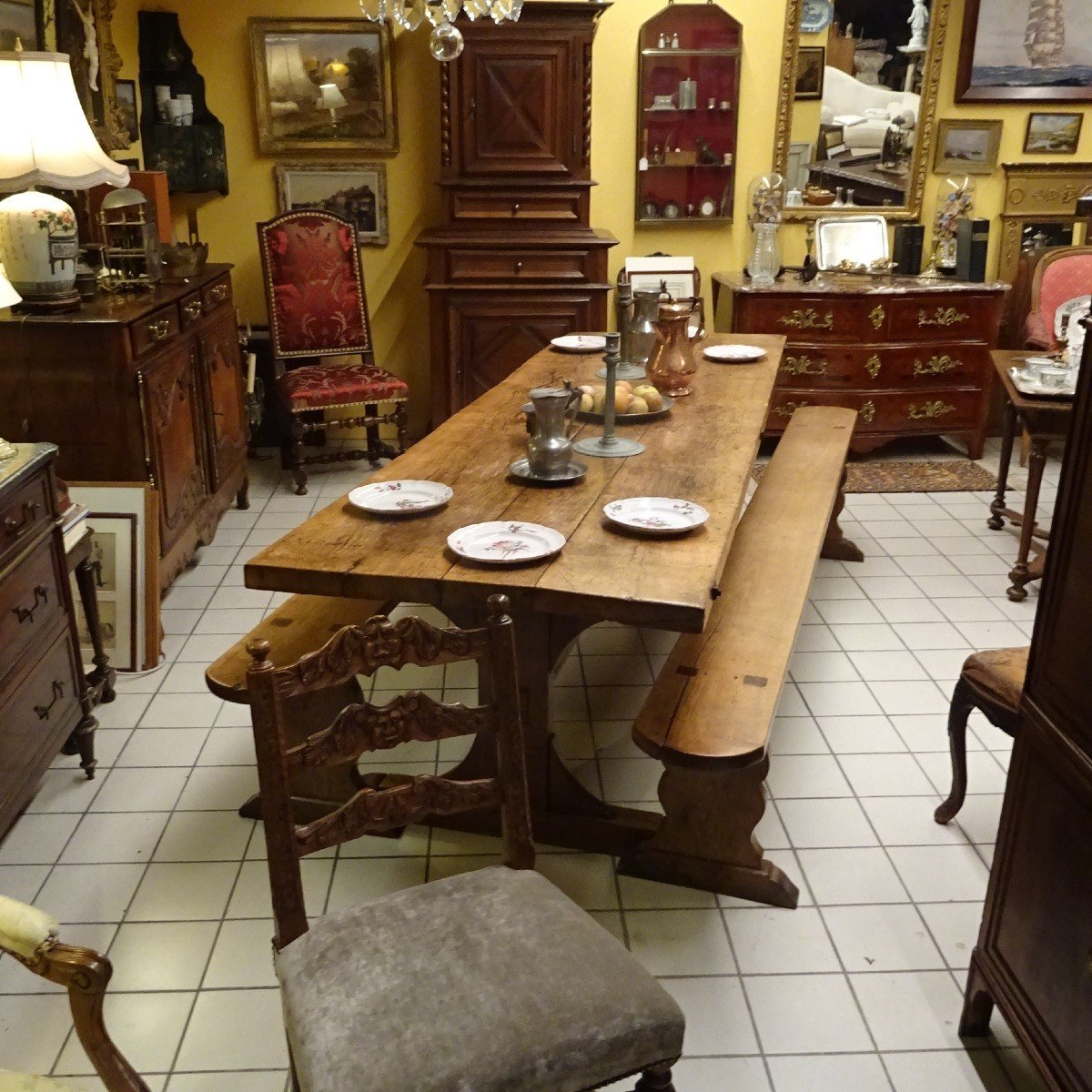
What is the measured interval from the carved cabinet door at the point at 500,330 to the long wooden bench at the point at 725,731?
2586 millimetres

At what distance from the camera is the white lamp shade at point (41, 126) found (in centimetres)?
304

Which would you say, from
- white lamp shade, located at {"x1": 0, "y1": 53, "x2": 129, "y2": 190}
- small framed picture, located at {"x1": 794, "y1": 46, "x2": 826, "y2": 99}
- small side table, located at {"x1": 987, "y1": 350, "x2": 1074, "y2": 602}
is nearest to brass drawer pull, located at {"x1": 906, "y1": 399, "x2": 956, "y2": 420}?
small side table, located at {"x1": 987, "y1": 350, "x2": 1074, "y2": 602}

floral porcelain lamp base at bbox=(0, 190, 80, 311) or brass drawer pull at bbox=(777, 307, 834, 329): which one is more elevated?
floral porcelain lamp base at bbox=(0, 190, 80, 311)

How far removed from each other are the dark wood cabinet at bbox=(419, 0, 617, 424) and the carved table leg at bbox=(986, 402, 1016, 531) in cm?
195

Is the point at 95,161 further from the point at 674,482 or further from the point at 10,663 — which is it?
the point at 674,482

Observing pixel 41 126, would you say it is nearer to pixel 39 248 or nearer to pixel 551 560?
pixel 39 248

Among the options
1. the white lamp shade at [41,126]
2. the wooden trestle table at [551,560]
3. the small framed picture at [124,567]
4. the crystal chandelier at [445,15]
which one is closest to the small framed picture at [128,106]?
the white lamp shade at [41,126]

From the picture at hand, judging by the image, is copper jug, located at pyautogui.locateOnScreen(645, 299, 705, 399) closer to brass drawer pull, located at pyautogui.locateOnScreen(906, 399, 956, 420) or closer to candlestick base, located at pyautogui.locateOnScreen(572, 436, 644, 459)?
candlestick base, located at pyautogui.locateOnScreen(572, 436, 644, 459)

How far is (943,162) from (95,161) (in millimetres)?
4281

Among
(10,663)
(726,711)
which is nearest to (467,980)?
(726,711)

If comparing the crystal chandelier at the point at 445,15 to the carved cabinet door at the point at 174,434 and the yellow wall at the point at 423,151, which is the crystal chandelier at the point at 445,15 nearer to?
the carved cabinet door at the point at 174,434

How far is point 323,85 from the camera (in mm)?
5445

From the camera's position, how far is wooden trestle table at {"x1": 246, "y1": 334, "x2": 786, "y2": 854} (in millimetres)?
2199

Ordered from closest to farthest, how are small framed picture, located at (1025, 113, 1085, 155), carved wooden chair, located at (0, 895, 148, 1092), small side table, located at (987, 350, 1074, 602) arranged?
1. carved wooden chair, located at (0, 895, 148, 1092)
2. small side table, located at (987, 350, 1074, 602)
3. small framed picture, located at (1025, 113, 1085, 155)
